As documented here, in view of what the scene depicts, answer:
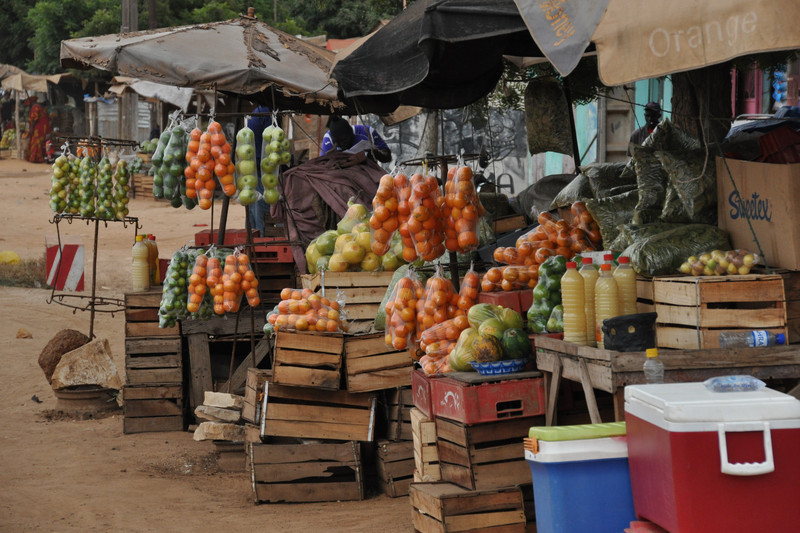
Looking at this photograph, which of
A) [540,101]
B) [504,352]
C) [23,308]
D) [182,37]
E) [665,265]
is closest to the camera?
[665,265]

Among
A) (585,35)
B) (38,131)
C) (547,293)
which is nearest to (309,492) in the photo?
(547,293)

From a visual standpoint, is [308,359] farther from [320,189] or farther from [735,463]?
[735,463]

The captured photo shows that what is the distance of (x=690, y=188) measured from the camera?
4953 millimetres

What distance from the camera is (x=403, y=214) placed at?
578 centimetres

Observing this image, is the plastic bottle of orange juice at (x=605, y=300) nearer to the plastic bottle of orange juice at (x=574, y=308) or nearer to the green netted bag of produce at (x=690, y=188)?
the plastic bottle of orange juice at (x=574, y=308)

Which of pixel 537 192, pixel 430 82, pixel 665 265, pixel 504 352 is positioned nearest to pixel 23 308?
pixel 537 192

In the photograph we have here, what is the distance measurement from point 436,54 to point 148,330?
4.28m

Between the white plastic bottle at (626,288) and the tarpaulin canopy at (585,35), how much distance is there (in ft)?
3.57

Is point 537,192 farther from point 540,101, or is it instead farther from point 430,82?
point 430,82

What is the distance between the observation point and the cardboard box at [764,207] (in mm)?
4340

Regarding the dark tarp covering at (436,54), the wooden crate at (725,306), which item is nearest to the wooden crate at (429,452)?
the wooden crate at (725,306)

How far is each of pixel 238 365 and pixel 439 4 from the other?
4929 millimetres

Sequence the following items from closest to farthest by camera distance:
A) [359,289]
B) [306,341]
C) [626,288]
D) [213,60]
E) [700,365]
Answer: [700,365] → [626,288] → [306,341] → [359,289] → [213,60]

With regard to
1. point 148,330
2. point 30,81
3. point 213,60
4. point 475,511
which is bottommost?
point 475,511
